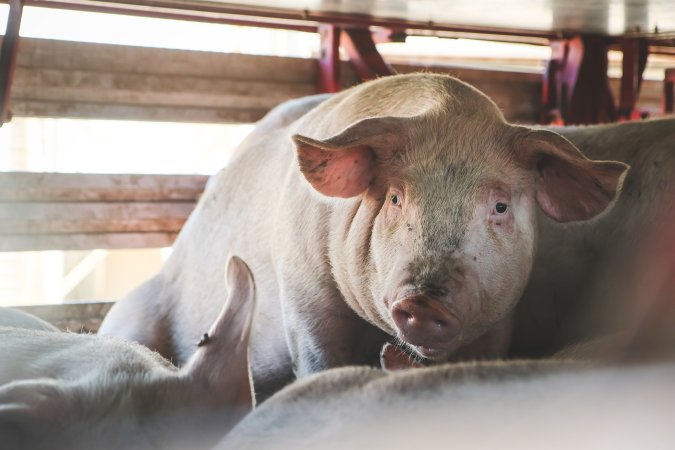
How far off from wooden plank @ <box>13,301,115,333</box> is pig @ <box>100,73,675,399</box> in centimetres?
192

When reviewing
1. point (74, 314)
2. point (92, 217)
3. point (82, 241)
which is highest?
point (92, 217)

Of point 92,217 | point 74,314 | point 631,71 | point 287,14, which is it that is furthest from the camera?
point 631,71

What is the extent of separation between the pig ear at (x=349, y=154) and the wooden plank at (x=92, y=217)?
129 inches

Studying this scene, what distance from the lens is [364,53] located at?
628 cm

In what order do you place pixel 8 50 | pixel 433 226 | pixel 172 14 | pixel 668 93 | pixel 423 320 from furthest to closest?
1. pixel 668 93
2. pixel 172 14
3. pixel 8 50
4. pixel 433 226
5. pixel 423 320

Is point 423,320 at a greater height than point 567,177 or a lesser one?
lesser

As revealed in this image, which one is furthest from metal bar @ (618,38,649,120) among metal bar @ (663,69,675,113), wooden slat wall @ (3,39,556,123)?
wooden slat wall @ (3,39,556,123)

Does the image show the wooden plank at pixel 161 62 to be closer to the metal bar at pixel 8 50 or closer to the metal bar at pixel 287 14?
the metal bar at pixel 287 14

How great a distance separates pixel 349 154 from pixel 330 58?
11.3 ft

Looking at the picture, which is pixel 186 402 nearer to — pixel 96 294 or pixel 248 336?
pixel 248 336

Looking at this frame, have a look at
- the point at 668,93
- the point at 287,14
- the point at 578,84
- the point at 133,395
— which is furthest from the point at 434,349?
the point at 668,93

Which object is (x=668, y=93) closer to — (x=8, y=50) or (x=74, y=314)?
(x=74, y=314)

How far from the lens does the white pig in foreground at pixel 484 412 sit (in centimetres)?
121

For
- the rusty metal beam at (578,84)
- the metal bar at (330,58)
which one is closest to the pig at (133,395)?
the metal bar at (330,58)
